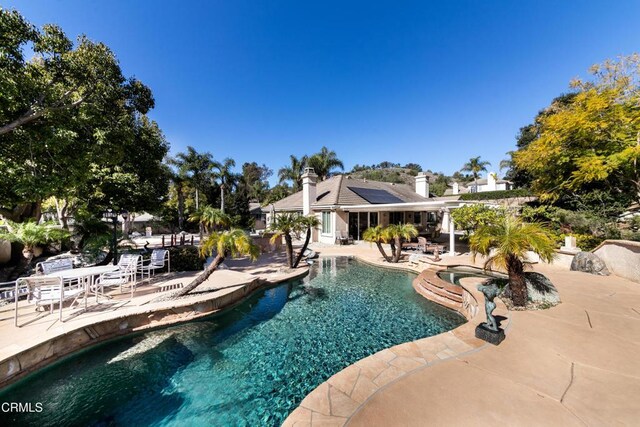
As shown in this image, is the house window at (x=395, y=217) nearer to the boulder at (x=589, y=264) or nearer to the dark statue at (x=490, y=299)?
the boulder at (x=589, y=264)

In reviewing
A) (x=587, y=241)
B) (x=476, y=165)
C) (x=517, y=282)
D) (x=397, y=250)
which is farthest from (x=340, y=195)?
(x=476, y=165)

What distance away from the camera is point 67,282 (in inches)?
295

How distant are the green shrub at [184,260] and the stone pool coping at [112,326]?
3.69 meters

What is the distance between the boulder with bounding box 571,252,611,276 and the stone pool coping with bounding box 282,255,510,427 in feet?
25.4

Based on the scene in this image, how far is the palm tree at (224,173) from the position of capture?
32531 mm

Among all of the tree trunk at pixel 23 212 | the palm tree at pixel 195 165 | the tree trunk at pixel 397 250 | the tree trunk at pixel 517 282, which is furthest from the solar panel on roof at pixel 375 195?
the tree trunk at pixel 23 212

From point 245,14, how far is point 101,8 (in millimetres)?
6039

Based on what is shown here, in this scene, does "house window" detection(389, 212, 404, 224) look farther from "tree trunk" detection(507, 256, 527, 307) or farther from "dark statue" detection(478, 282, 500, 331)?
"dark statue" detection(478, 282, 500, 331)

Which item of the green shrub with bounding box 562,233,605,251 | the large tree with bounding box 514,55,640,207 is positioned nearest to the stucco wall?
the green shrub with bounding box 562,233,605,251

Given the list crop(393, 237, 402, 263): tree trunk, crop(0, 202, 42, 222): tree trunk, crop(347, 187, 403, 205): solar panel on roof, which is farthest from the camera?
crop(347, 187, 403, 205): solar panel on roof

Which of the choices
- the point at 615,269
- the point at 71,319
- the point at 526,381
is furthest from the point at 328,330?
the point at 615,269

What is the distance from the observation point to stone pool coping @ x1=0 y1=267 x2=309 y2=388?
427cm

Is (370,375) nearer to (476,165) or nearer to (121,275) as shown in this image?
(121,275)

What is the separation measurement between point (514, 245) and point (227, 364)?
708 centimetres
